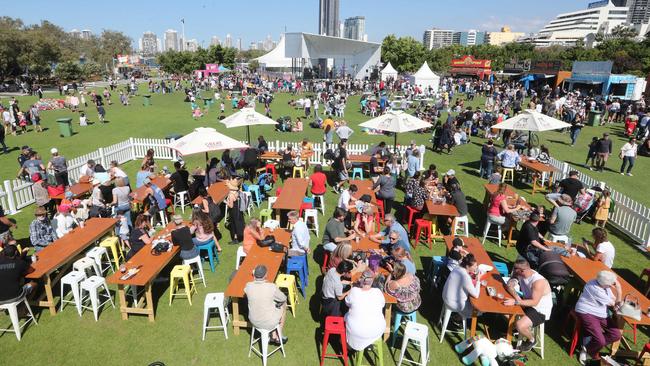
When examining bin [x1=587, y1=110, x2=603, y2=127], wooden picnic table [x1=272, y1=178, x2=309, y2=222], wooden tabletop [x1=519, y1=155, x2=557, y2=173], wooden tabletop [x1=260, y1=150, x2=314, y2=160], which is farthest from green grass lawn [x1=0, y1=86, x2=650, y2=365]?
bin [x1=587, y1=110, x2=603, y2=127]

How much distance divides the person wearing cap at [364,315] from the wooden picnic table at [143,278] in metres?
3.40

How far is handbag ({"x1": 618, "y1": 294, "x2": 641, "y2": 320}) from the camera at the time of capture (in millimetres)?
5332

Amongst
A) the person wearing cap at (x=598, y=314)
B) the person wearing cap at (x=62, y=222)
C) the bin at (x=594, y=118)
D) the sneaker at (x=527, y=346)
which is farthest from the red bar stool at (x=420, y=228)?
the bin at (x=594, y=118)

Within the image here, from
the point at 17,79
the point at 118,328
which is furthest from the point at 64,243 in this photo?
the point at 17,79

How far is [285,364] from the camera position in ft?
18.5

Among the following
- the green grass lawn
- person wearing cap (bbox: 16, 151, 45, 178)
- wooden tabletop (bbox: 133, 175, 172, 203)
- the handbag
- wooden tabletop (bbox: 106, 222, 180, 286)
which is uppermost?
person wearing cap (bbox: 16, 151, 45, 178)

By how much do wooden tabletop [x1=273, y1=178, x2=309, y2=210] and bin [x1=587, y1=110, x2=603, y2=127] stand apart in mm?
23521

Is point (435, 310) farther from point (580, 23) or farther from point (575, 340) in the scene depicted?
point (580, 23)

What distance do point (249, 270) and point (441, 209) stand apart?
4939 millimetres

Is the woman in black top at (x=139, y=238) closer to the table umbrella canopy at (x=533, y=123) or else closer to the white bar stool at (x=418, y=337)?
the white bar stool at (x=418, y=337)

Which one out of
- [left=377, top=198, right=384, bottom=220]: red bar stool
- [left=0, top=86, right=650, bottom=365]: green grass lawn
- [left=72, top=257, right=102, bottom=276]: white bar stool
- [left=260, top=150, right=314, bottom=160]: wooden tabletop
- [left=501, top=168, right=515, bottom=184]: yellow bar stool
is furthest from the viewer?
[left=260, top=150, right=314, bottom=160]: wooden tabletop

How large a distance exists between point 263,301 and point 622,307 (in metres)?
5.08

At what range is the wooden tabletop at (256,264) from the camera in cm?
596

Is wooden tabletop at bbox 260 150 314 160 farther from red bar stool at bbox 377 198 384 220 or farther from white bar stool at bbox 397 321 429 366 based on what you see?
white bar stool at bbox 397 321 429 366
